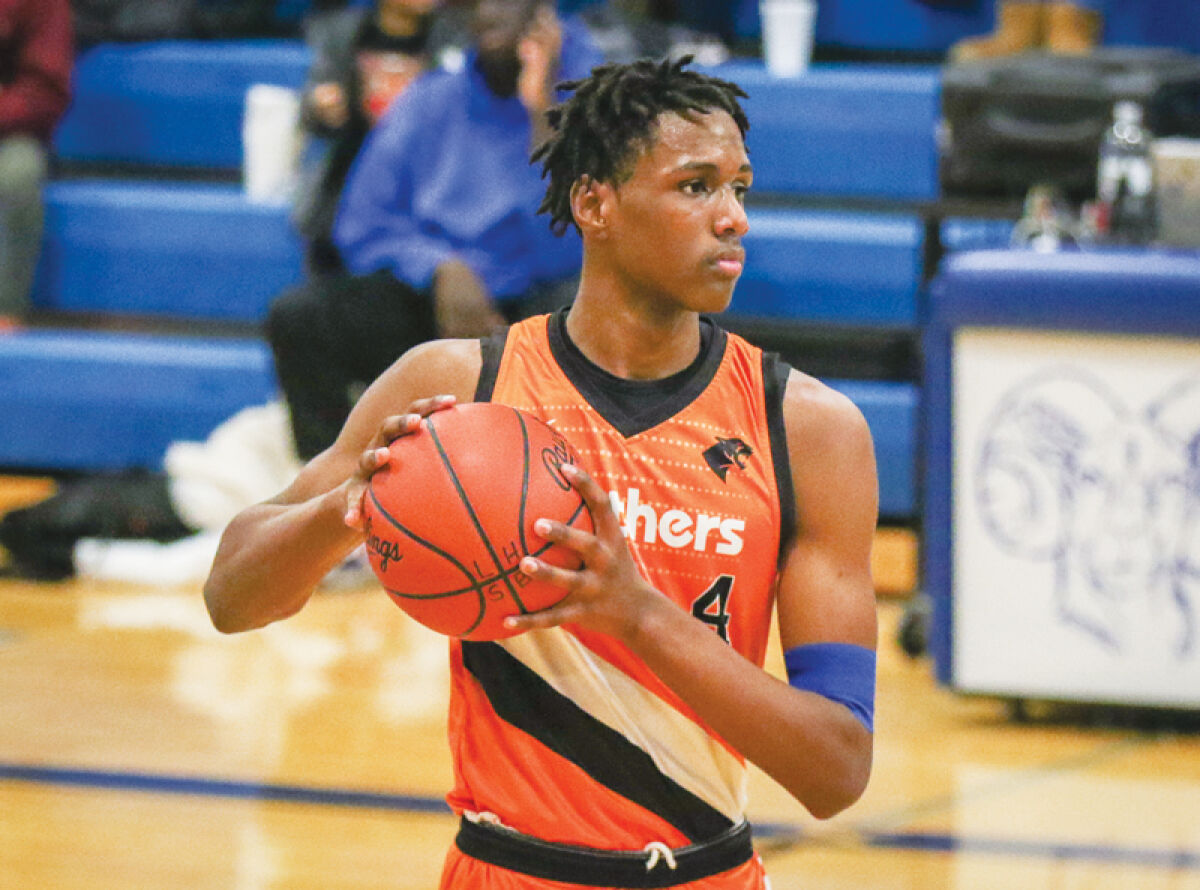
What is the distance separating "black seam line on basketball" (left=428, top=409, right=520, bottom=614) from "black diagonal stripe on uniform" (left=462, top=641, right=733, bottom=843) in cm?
33

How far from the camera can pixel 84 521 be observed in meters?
6.41

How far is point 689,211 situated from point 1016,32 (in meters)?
5.47

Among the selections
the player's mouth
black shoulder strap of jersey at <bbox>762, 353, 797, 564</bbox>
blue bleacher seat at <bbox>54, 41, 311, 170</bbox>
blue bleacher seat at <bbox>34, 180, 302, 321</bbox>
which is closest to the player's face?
the player's mouth

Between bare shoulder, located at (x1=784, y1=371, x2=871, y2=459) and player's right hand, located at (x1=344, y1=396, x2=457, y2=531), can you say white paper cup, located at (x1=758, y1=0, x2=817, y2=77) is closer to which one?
bare shoulder, located at (x1=784, y1=371, x2=871, y2=459)

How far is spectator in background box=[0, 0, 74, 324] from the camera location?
7.45 m

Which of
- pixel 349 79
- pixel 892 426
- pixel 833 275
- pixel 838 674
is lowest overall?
pixel 892 426

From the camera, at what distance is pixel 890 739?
4.70m

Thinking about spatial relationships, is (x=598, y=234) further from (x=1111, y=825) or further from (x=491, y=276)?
(x=491, y=276)

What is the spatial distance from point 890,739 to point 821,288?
288cm

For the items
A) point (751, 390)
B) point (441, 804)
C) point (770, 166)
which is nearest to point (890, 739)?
point (441, 804)

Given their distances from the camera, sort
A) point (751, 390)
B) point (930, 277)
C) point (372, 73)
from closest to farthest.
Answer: point (751, 390) → point (930, 277) → point (372, 73)

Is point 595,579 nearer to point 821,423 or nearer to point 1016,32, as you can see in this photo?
point 821,423

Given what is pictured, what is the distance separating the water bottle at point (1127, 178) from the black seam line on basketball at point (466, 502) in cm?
385

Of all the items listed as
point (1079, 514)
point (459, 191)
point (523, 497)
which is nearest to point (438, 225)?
point (459, 191)
